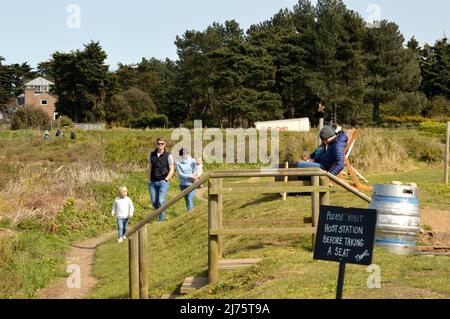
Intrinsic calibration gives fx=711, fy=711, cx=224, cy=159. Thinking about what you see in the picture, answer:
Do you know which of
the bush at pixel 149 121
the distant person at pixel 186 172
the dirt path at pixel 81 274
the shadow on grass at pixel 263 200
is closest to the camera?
the dirt path at pixel 81 274

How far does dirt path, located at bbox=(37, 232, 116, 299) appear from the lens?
1101 cm

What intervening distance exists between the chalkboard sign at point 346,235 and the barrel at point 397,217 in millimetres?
2575

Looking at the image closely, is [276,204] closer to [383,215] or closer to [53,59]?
[383,215]

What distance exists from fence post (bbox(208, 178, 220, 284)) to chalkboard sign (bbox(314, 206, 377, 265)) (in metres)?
2.89

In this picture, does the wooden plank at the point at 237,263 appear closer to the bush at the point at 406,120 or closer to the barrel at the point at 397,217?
the barrel at the point at 397,217

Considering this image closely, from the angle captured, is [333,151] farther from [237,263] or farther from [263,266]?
[263,266]

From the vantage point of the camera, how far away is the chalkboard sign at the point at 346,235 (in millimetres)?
6156

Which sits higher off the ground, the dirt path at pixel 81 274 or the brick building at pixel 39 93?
the brick building at pixel 39 93

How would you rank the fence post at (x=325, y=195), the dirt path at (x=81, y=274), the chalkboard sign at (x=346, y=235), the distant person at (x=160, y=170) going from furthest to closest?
1. the distant person at (x=160, y=170)
2. the dirt path at (x=81, y=274)
3. the fence post at (x=325, y=195)
4. the chalkboard sign at (x=346, y=235)

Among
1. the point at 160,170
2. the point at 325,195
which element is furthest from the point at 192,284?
the point at 160,170

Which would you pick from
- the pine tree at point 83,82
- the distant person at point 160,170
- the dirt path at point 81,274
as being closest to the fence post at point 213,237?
the dirt path at point 81,274

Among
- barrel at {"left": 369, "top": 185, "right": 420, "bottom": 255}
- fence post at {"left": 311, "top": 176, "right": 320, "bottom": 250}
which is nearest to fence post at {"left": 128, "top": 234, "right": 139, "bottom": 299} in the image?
fence post at {"left": 311, "top": 176, "right": 320, "bottom": 250}

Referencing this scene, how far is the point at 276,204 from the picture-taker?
13.1m

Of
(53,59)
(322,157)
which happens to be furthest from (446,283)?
(53,59)
